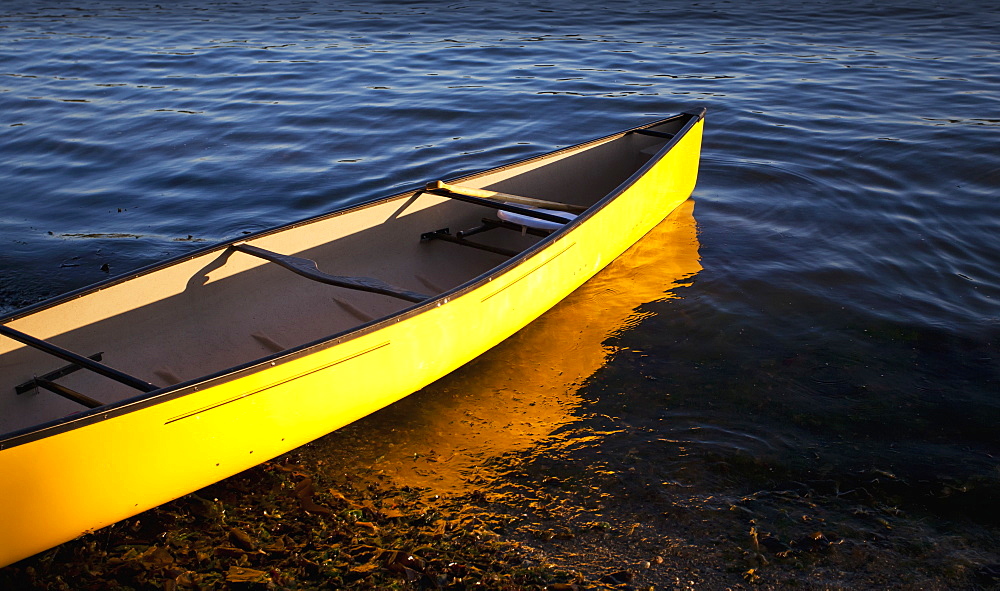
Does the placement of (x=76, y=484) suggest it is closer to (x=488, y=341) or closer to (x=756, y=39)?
(x=488, y=341)

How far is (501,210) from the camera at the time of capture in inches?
299

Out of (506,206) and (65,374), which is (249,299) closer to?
(65,374)

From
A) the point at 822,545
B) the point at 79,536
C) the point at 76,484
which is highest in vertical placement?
the point at 76,484

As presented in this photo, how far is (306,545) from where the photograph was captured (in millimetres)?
4754

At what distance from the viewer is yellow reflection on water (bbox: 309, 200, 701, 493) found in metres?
5.55

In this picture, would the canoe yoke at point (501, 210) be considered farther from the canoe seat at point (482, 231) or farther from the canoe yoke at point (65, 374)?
the canoe yoke at point (65, 374)

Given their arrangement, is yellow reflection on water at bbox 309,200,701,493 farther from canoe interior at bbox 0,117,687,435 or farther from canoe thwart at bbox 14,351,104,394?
canoe thwart at bbox 14,351,104,394

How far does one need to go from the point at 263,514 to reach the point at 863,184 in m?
8.65

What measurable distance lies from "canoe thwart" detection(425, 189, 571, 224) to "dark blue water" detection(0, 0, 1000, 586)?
1.01 metres

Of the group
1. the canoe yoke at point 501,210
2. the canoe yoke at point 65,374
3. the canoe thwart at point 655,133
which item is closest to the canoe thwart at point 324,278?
the canoe yoke at point 65,374

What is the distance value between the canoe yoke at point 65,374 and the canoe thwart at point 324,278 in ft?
4.81

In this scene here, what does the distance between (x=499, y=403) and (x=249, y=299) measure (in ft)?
7.06

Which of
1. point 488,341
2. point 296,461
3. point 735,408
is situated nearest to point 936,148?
point 735,408

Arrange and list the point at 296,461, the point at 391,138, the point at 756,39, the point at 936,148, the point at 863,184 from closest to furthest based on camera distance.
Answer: the point at 296,461, the point at 863,184, the point at 936,148, the point at 391,138, the point at 756,39
